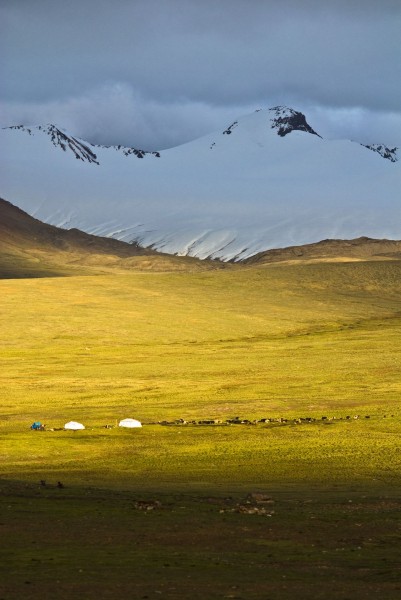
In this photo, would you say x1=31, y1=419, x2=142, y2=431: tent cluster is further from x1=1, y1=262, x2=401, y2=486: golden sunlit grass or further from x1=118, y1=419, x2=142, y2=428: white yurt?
x1=1, y1=262, x2=401, y2=486: golden sunlit grass

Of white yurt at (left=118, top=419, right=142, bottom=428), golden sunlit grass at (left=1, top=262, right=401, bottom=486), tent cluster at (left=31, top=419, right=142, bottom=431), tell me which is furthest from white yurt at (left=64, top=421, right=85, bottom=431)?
white yurt at (left=118, top=419, right=142, bottom=428)

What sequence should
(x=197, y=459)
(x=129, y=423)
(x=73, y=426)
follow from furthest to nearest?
(x=129, y=423) < (x=73, y=426) < (x=197, y=459)

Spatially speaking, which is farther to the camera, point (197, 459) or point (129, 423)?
point (129, 423)

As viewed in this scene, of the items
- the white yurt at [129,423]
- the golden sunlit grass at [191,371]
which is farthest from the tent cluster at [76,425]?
the golden sunlit grass at [191,371]

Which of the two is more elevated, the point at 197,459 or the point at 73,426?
the point at 73,426

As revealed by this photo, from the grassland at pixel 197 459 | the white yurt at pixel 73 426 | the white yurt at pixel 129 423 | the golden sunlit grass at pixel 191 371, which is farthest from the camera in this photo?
the white yurt at pixel 129 423

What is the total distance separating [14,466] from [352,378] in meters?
58.3

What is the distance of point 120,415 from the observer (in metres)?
79.1

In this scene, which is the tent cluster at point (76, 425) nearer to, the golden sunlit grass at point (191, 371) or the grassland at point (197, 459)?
the grassland at point (197, 459)

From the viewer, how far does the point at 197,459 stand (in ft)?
191

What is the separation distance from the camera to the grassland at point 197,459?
27734mm

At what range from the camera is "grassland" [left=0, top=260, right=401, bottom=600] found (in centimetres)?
2773

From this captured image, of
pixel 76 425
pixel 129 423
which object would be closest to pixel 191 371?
pixel 129 423

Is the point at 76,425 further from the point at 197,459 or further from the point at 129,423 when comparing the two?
the point at 197,459
